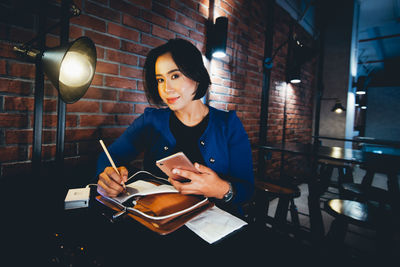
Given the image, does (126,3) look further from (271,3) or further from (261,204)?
(271,3)

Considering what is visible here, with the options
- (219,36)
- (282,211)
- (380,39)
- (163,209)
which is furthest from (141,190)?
(380,39)

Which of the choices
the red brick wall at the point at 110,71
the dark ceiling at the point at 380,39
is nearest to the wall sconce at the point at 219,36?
the red brick wall at the point at 110,71

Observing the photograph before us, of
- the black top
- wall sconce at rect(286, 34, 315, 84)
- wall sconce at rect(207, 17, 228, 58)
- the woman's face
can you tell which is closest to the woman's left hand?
the black top

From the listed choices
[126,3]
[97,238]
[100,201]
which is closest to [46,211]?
[100,201]

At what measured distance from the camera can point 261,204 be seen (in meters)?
1.72

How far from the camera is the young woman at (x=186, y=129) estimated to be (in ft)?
4.02

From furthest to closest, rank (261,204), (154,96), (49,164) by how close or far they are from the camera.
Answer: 1. (261,204)
2. (154,96)
3. (49,164)

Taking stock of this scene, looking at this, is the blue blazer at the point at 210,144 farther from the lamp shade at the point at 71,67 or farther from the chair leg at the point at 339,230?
the chair leg at the point at 339,230

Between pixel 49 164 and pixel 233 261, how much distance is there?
125 cm

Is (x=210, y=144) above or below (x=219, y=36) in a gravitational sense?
below

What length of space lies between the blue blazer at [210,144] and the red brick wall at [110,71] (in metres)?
0.23

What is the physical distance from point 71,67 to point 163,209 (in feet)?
2.54

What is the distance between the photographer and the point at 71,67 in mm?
924

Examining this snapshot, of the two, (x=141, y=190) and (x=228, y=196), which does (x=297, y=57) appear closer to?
(x=228, y=196)
